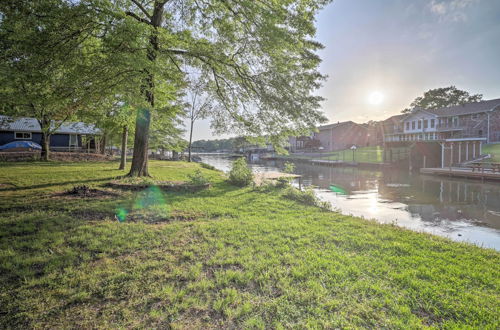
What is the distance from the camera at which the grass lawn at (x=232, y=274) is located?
2.47 metres

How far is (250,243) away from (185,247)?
46.0 inches

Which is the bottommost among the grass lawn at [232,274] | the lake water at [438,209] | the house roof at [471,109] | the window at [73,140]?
the lake water at [438,209]

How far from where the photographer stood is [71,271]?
3219 mm

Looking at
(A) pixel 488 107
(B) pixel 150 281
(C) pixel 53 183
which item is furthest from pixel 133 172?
(A) pixel 488 107

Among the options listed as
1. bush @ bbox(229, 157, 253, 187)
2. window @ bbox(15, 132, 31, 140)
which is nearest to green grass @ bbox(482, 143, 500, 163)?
bush @ bbox(229, 157, 253, 187)

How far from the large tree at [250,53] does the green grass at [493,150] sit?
29.6m

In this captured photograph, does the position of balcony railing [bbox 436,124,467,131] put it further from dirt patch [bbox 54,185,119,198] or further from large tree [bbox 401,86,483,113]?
dirt patch [bbox 54,185,119,198]

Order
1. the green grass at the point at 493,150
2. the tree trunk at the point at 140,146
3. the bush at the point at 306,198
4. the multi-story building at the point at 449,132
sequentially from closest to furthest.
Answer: the bush at the point at 306,198 < the tree trunk at the point at 140,146 < the green grass at the point at 493,150 < the multi-story building at the point at 449,132

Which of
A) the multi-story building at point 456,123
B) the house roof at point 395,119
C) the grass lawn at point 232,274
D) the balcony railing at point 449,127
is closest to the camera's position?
the grass lawn at point 232,274

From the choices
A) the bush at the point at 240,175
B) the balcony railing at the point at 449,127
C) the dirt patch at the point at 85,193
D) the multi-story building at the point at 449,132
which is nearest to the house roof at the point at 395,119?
the multi-story building at the point at 449,132

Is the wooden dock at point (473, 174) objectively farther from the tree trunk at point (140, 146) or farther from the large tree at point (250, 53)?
the tree trunk at point (140, 146)

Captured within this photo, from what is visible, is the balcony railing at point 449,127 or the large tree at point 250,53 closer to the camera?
the large tree at point 250,53

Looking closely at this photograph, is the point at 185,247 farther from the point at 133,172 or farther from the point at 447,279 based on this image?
the point at 133,172

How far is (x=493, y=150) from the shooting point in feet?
93.4
